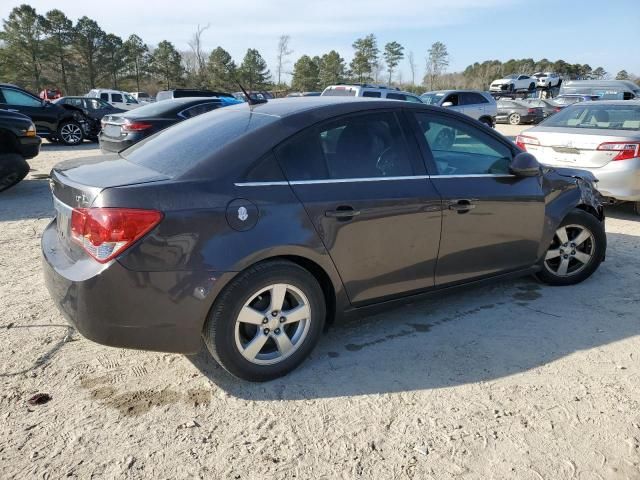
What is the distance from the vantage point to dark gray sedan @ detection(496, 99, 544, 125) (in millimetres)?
24047

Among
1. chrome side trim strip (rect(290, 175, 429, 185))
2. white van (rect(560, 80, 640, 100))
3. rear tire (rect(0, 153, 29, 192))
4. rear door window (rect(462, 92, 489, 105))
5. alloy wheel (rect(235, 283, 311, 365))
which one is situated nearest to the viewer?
alloy wheel (rect(235, 283, 311, 365))

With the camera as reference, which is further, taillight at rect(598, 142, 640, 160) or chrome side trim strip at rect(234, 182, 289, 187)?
taillight at rect(598, 142, 640, 160)

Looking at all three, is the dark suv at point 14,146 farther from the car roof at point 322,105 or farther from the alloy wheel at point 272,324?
the alloy wheel at point 272,324

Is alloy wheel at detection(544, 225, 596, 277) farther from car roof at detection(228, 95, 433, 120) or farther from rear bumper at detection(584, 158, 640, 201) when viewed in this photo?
rear bumper at detection(584, 158, 640, 201)

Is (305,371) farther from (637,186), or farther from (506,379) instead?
(637,186)

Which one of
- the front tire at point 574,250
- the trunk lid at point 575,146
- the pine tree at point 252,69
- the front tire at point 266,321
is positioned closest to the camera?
the front tire at point 266,321

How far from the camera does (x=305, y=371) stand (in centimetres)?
305

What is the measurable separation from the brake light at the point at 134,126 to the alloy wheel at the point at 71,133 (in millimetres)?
7450

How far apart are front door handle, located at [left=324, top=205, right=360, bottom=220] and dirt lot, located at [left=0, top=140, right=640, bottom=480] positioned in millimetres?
913

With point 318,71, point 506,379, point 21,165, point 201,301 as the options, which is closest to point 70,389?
point 201,301

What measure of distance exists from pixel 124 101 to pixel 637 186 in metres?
25.1

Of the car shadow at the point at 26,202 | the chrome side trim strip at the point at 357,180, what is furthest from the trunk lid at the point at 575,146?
the car shadow at the point at 26,202

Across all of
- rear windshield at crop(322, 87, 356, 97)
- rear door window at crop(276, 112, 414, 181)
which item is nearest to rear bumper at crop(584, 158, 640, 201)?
rear door window at crop(276, 112, 414, 181)

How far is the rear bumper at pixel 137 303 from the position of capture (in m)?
2.47
